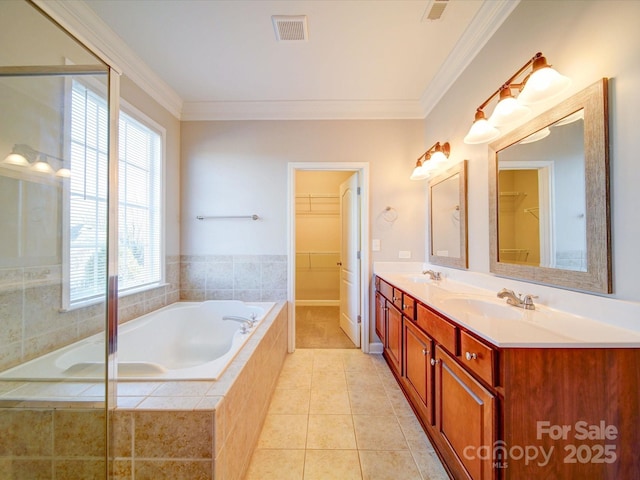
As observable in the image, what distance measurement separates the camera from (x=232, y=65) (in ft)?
6.95

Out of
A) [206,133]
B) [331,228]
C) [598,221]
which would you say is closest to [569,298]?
[598,221]

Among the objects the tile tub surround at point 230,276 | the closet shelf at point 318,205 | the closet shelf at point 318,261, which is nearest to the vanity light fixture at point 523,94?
the tile tub surround at point 230,276

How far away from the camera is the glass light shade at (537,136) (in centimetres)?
125

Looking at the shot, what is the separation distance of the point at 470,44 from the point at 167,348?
3450 mm

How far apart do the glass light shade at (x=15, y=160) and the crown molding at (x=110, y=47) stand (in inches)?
25.7

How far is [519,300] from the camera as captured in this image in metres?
1.30

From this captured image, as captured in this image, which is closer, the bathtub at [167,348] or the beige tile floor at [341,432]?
the bathtub at [167,348]

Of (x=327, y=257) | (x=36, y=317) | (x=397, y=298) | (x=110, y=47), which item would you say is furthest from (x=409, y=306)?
(x=327, y=257)

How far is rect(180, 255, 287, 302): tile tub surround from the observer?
2.76m

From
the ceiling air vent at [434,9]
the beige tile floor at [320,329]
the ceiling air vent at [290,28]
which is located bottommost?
the beige tile floor at [320,329]

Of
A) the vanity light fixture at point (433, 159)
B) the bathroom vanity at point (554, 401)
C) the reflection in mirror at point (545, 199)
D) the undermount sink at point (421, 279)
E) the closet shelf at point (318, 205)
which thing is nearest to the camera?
the bathroom vanity at point (554, 401)

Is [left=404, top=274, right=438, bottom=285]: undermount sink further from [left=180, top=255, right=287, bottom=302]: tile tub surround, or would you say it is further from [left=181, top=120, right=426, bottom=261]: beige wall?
[left=180, top=255, right=287, bottom=302]: tile tub surround

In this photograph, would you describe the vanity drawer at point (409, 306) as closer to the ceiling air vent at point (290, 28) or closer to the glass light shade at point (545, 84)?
the glass light shade at point (545, 84)

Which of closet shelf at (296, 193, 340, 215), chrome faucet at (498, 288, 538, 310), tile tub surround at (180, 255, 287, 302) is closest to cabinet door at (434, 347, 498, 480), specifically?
chrome faucet at (498, 288, 538, 310)
